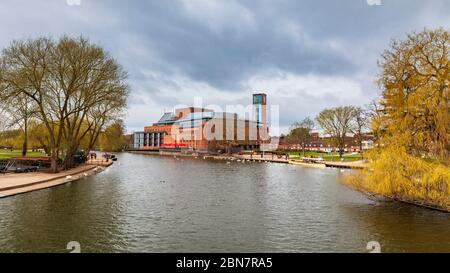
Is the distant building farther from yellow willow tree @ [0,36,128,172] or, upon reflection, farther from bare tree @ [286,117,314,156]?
yellow willow tree @ [0,36,128,172]

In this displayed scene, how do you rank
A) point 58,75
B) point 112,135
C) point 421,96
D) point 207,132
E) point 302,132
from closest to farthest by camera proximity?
point 421,96, point 58,75, point 112,135, point 302,132, point 207,132

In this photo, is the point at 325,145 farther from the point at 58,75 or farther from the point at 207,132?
the point at 58,75

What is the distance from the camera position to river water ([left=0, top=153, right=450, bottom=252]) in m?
13.6

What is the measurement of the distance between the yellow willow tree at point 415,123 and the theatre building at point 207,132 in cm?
10367

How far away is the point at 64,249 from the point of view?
1268 cm

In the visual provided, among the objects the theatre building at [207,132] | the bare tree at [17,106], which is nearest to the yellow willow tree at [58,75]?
the bare tree at [17,106]

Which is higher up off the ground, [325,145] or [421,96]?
[421,96]

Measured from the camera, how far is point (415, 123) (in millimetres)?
21359

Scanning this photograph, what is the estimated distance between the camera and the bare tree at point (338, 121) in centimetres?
8869

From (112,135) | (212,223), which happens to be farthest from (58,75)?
(112,135)

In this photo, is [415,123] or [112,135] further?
[112,135]

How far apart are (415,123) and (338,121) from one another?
72.5m
